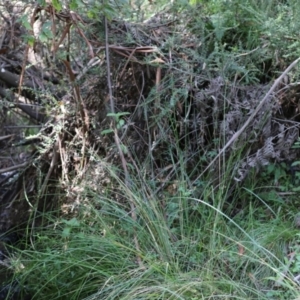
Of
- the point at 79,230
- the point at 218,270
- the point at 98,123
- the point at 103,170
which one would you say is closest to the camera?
the point at 218,270

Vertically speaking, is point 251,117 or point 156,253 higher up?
point 251,117

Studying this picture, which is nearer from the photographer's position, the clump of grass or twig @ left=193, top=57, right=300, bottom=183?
the clump of grass

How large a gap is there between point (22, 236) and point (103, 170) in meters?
0.88

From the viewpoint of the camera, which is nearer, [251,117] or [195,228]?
[195,228]

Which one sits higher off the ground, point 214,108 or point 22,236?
point 214,108

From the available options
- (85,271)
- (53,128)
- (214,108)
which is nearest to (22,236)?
(53,128)

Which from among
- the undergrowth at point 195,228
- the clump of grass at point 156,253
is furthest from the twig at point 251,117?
the clump of grass at point 156,253

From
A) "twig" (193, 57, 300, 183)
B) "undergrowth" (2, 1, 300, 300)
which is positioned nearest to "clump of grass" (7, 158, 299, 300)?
"undergrowth" (2, 1, 300, 300)

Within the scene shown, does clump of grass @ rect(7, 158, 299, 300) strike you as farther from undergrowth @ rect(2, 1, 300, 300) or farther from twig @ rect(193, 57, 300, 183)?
twig @ rect(193, 57, 300, 183)

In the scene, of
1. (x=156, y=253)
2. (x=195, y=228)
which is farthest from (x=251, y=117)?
(x=156, y=253)

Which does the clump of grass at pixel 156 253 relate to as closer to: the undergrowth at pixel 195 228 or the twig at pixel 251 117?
the undergrowth at pixel 195 228

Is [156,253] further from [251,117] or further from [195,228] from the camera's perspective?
[251,117]

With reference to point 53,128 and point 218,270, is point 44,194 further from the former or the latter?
point 218,270

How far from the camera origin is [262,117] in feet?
12.0
